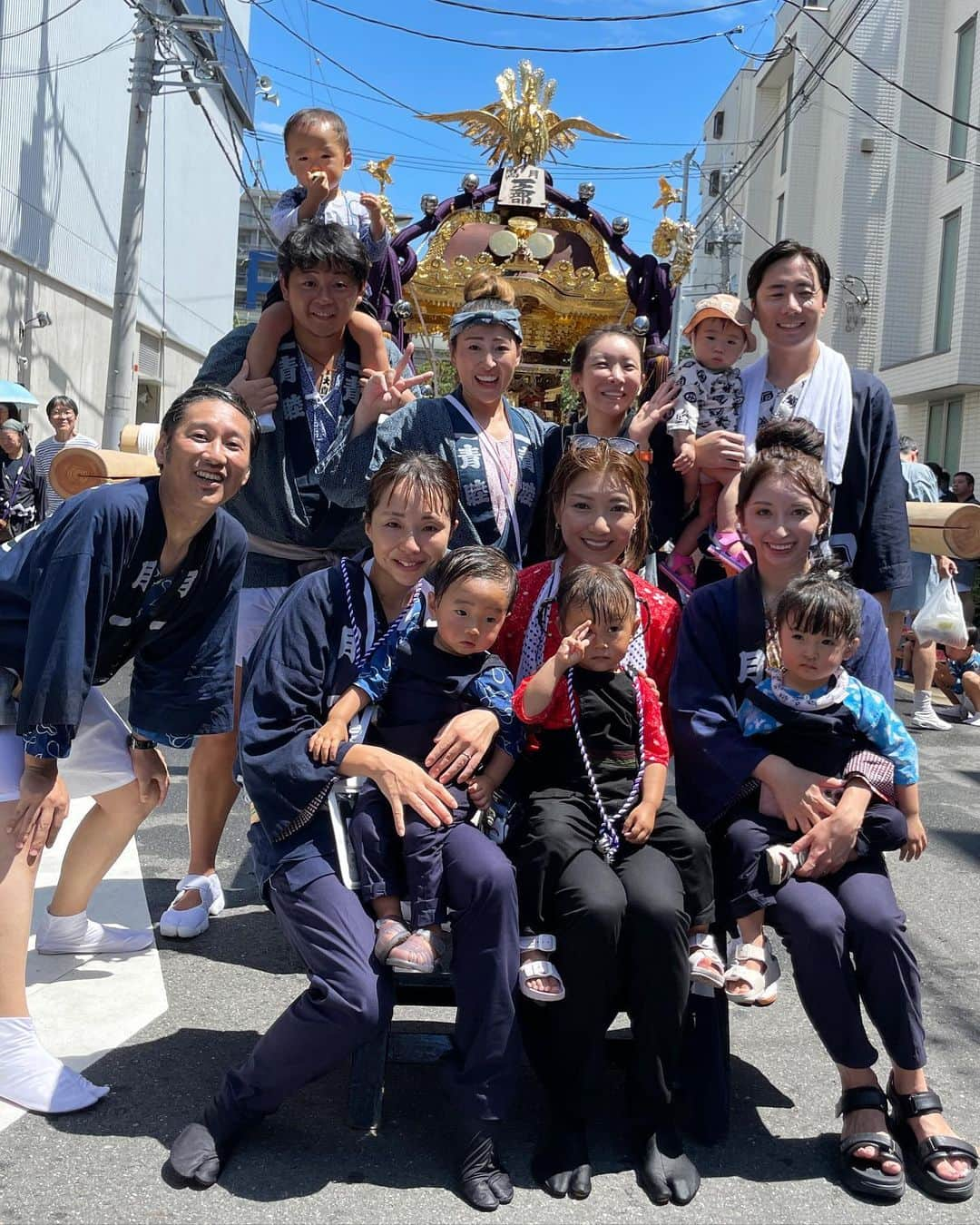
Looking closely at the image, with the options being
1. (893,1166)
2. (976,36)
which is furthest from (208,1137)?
(976,36)

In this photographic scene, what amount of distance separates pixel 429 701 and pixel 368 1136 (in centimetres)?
100

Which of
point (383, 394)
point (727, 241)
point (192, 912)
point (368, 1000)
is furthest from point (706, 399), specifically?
point (727, 241)

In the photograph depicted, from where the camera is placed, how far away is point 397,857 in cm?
258

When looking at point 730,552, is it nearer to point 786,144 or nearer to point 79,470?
point 79,470

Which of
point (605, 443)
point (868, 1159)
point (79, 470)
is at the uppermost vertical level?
point (605, 443)

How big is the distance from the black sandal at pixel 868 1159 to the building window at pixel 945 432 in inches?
659

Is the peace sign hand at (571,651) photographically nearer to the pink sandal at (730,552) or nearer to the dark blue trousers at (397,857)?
the dark blue trousers at (397,857)

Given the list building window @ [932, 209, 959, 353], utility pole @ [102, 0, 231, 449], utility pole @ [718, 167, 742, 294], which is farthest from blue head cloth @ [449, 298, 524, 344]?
utility pole @ [718, 167, 742, 294]

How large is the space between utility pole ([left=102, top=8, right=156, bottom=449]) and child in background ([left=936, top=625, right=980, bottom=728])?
31.4 ft

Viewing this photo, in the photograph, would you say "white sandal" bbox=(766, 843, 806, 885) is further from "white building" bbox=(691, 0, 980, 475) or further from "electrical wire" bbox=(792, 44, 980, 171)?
"electrical wire" bbox=(792, 44, 980, 171)

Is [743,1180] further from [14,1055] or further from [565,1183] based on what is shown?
[14,1055]

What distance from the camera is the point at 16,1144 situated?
8.11ft

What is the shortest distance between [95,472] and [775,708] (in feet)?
7.20

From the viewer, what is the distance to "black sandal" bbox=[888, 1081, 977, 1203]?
2.41m
